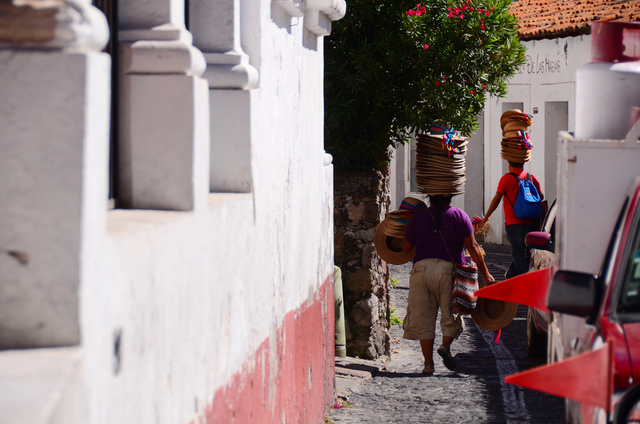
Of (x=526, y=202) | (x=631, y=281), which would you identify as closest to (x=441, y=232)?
(x=526, y=202)

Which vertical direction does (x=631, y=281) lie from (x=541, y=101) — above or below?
below

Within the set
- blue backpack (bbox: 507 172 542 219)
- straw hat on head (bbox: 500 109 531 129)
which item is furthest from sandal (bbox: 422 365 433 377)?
straw hat on head (bbox: 500 109 531 129)

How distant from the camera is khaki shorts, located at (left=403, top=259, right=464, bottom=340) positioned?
826cm

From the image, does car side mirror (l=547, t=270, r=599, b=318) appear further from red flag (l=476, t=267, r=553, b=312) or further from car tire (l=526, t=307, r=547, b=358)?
car tire (l=526, t=307, r=547, b=358)

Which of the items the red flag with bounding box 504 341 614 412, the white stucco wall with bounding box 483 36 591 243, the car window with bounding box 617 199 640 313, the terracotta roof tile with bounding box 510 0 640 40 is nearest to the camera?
the red flag with bounding box 504 341 614 412

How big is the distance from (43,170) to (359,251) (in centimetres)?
725

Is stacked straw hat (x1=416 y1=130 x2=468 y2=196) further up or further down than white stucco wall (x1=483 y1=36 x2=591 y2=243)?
further down

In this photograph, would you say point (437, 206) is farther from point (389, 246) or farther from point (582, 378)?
point (582, 378)

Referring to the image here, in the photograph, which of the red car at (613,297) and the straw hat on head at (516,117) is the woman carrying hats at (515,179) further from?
the red car at (613,297)

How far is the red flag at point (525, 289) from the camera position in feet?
17.2

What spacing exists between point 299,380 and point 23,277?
3.53 m

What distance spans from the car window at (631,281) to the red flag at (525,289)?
5.61 ft

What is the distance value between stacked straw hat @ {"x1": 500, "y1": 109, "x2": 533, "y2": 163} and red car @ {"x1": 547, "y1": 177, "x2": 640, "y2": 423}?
6145mm

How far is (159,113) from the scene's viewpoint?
3125 millimetres
